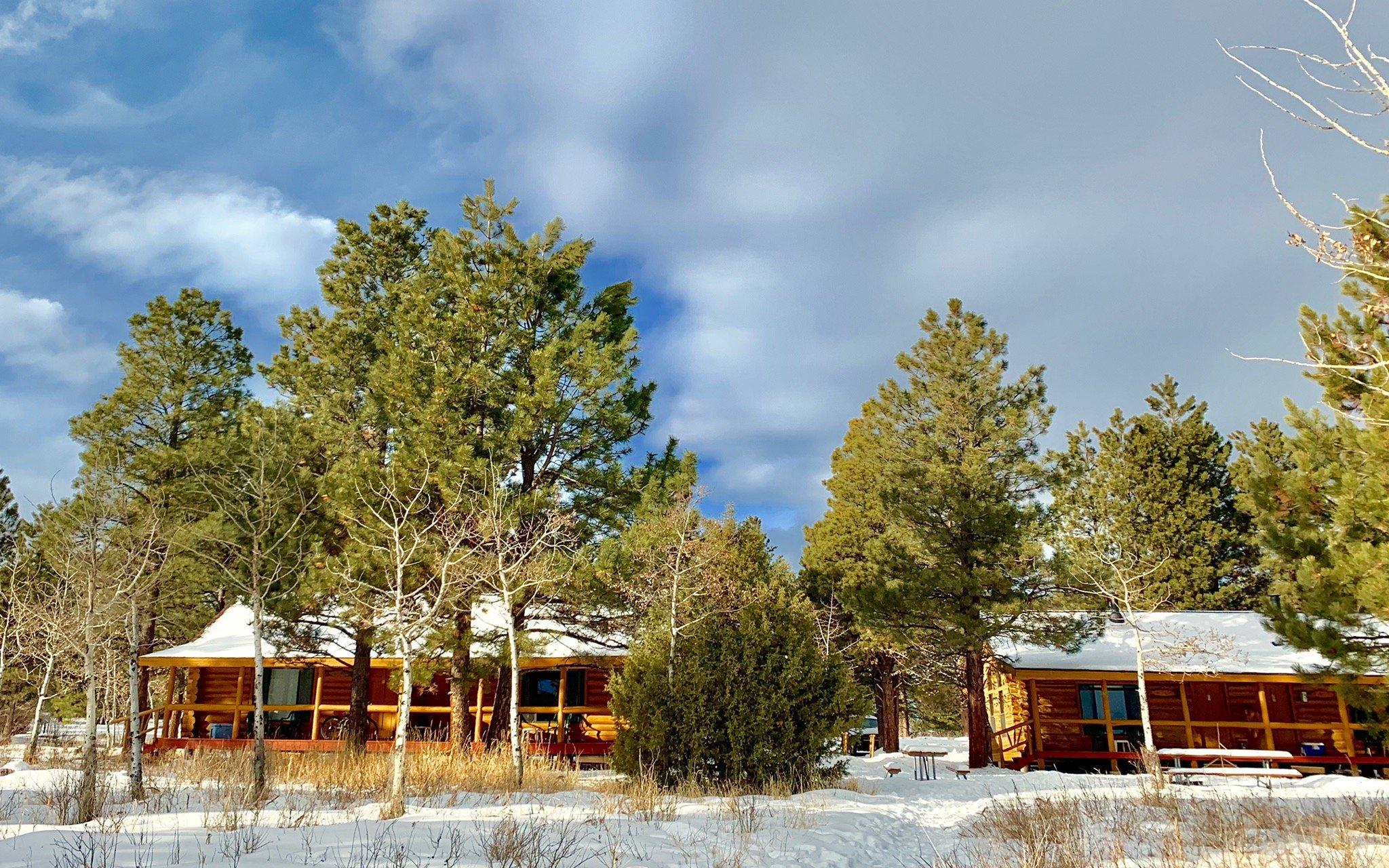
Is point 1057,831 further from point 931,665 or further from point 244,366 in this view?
point 244,366

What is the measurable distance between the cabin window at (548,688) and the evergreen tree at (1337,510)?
17071mm

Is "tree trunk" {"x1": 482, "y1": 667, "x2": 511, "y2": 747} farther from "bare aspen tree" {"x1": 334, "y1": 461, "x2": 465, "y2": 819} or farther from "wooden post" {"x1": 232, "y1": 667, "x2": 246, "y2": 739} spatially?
"wooden post" {"x1": 232, "y1": 667, "x2": 246, "y2": 739}

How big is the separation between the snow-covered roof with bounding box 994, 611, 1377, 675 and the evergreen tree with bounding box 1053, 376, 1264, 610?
3.86 m

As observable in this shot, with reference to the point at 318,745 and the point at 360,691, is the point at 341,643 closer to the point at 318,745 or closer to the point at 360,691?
the point at 318,745

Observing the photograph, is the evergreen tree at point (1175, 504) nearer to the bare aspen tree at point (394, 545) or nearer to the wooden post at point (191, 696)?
the bare aspen tree at point (394, 545)

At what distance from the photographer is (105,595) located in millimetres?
13617

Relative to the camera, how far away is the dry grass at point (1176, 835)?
23.1ft

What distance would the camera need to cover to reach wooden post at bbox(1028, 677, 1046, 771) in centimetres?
2122

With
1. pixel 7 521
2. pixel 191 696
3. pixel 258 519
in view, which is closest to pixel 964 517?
pixel 258 519

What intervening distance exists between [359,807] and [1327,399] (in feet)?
45.4

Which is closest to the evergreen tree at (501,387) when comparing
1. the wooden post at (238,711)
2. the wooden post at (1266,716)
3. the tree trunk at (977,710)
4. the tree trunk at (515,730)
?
the tree trunk at (515,730)

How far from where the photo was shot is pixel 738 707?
44.0 ft

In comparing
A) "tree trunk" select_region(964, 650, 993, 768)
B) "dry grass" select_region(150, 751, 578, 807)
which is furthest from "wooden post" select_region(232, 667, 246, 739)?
"tree trunk" select_region(964, 650, 993, 768)

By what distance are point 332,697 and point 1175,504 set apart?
28692 mm
